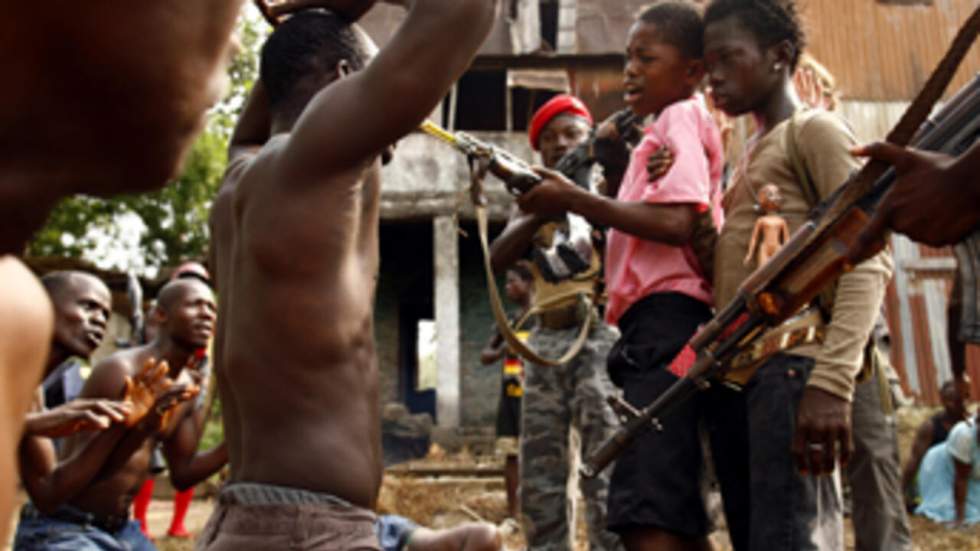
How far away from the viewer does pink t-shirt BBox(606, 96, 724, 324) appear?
3068 mm

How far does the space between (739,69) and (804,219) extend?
1.69 feet

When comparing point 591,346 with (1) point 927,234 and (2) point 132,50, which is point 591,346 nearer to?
(1) point 927,234

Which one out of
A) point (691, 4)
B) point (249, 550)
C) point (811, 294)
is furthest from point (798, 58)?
point (249, 550)

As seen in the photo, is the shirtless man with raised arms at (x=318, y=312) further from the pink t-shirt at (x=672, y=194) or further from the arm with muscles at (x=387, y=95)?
the pink t-shirt at (x=672, y=194)

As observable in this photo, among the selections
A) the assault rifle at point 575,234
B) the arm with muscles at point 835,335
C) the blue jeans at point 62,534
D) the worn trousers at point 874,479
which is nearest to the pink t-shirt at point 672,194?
the arm with muscles at point 835,335

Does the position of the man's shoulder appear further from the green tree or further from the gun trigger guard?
the green tree

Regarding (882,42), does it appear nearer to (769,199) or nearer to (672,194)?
(672,194)

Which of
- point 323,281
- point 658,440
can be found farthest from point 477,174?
point 323,281

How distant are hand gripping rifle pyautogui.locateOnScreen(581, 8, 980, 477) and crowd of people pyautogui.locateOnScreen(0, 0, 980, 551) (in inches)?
2.9

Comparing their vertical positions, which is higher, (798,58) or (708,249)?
(798,58)

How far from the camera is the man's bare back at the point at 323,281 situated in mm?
1970

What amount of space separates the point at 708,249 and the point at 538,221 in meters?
0.96

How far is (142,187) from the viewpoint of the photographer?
31.7 inches

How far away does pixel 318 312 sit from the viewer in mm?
→ 2014
